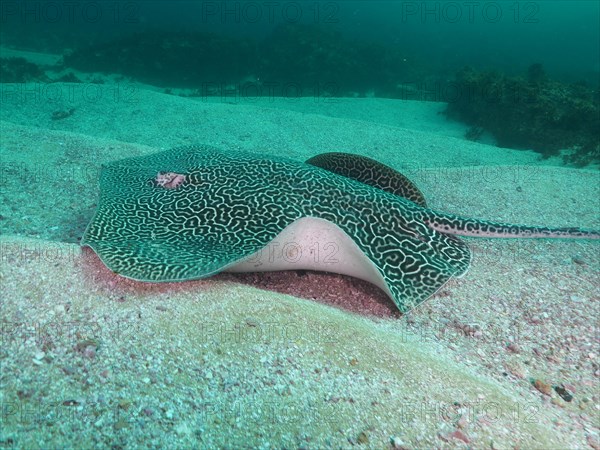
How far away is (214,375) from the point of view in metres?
2.38

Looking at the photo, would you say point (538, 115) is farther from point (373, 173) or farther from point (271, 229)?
point (271, 229)

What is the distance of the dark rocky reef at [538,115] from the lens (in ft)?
36.9

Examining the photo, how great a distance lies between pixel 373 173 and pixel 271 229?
250 cm

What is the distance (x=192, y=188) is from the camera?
464 cm

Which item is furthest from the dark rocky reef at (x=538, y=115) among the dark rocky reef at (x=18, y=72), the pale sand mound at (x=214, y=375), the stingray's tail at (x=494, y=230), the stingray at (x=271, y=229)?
the dark rocky reef at (x=18, y=72)

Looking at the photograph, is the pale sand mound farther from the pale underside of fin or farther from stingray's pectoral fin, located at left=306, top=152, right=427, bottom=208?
stingray's pectoral fin, located at left=306, top=152, right=427, bottom=208

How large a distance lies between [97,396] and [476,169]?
8.07 meters

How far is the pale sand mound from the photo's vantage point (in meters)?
1.91

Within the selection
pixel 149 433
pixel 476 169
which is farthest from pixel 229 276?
pixel 476 169

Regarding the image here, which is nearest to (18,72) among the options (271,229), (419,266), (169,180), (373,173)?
(169,180)

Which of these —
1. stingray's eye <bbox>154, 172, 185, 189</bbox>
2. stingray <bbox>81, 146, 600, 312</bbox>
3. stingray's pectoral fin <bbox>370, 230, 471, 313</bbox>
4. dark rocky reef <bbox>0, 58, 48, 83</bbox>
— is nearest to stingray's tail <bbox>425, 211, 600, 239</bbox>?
stingray <bbox>81, 146, 600, 312</bbox>

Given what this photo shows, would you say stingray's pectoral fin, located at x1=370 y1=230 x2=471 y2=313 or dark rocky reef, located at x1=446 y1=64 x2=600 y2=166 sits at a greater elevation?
dark rocky reef, located at x1=446 y1=64 x2=600 y2=166

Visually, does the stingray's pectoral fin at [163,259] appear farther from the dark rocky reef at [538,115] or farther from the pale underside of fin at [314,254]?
the dark rocky reef at [538,115]

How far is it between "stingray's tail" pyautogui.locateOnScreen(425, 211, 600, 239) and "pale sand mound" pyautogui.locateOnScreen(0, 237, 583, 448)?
172 centimetres
